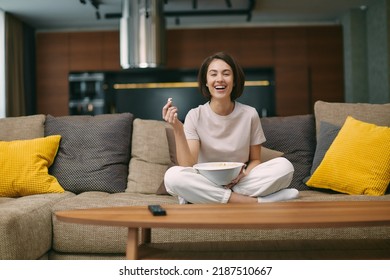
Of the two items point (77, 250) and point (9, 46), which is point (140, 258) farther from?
point (9, 46)

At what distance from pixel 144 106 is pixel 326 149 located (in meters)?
4.59

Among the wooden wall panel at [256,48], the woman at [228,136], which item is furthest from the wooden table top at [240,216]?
the wooden wall panel at [256,48]

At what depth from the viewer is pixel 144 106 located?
22.4 ft

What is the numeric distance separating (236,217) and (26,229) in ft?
2.88

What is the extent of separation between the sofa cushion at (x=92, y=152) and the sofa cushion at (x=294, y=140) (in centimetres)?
76

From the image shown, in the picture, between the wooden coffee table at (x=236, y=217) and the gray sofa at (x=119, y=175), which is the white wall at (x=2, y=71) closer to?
the gray sofa at (x=119, y=175)

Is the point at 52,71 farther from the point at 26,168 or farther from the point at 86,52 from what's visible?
the point at 26,168

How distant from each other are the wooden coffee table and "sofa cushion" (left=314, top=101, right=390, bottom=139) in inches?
45.7

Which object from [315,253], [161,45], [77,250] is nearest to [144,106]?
[161,45]

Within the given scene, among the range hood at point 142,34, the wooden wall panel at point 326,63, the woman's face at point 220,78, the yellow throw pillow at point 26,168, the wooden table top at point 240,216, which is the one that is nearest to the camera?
the wooden table top at point 240,216

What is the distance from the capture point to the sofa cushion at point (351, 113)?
2576mm

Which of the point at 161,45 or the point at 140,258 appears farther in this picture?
the point at 161,45

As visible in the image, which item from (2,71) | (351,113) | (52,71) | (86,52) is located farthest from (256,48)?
(351,113)

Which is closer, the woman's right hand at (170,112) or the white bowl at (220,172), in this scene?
the white bowl at (220,172)
